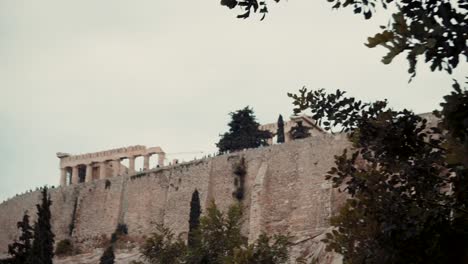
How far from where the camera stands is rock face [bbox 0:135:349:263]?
3036 centimetres

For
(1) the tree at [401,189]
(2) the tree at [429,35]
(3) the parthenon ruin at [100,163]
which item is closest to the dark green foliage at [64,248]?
(3) the parthenon ruin at [100,163]

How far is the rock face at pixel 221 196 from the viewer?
30.4 meters

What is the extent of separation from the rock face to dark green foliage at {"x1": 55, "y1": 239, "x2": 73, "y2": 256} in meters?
0.52

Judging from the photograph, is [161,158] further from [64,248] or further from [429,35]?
[429,35]

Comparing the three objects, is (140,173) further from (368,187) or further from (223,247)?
(368,187)

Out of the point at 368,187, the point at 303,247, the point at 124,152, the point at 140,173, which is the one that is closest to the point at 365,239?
the point at 368,187

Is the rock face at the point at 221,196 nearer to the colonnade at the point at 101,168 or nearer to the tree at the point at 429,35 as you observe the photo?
the colonnade at the point at 101,168

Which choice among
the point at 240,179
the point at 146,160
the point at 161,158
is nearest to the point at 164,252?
the point at 240,179

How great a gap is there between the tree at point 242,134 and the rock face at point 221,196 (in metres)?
4.55

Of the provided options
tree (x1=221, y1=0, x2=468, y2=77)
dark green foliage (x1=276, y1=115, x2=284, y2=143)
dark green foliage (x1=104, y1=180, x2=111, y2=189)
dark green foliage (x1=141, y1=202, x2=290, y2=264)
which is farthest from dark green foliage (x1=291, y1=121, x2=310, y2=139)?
tree (x1=221, y1=0, x2=468, y2=77)

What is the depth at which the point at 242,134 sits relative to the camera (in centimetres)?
4194

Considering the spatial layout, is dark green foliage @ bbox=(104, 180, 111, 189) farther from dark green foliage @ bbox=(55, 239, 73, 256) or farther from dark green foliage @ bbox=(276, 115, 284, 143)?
dark green foliage @ bbox=(276, 115, 284, 143)

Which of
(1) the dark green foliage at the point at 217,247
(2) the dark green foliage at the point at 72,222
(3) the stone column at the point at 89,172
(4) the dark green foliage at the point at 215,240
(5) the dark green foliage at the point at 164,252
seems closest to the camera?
(1) the dark green foliage at the point at 217,247

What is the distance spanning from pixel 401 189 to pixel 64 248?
36548 millimetres
